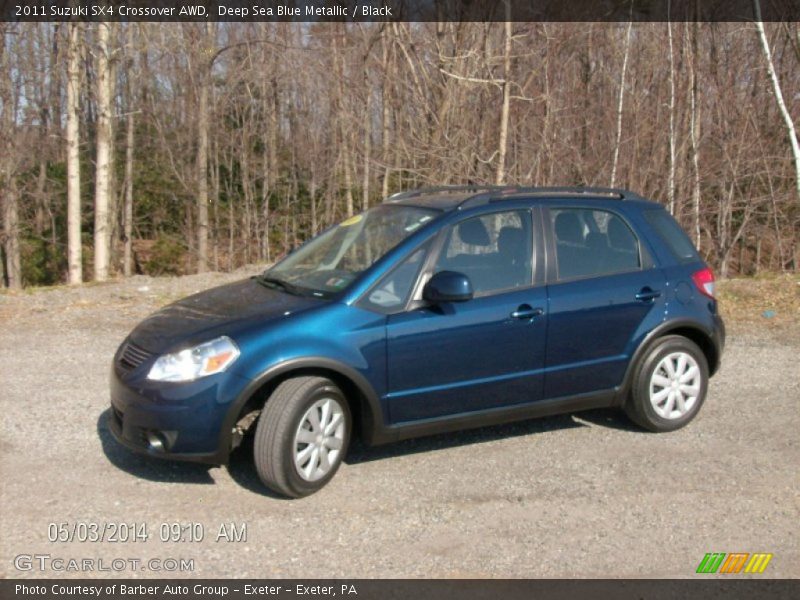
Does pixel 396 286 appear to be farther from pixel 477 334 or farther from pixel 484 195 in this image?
pixel 484 195

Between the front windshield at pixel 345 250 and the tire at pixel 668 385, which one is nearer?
the front windshield at pixel 345 250

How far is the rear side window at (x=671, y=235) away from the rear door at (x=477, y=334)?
3.75ft

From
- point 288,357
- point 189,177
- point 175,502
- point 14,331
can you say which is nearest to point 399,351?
point 288,357

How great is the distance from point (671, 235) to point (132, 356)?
395 cm

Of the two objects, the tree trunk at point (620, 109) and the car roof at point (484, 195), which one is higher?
the tree trunk at point (620, 109)

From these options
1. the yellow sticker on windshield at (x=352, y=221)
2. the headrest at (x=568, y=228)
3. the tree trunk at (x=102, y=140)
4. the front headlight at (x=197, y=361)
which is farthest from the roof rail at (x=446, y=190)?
the tree trunk at (x=102, y=140)

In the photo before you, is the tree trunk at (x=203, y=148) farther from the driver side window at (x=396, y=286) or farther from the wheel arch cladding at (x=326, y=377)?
the wheel arch cladding at (x=326, y=377)

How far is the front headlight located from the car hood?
61 mm

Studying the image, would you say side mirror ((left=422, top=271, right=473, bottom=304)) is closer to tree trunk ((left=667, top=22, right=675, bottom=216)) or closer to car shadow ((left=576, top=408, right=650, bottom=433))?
car shadow ((left=576, top=408, right=650, bottom=433))

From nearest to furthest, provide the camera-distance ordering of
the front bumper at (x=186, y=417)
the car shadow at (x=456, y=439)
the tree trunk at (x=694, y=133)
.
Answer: the front bumper at (x=186, y=417) < the car shadow at (x=456, y=439) < the tree trunk at (x=694, y=133)

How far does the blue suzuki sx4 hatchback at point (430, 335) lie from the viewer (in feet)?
16.1

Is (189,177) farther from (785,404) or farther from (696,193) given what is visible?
(785,404)

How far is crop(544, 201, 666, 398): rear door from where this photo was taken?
5793 mm

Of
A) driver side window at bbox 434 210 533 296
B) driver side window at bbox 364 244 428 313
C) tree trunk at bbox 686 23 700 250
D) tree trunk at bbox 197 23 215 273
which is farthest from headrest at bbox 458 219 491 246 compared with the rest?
tree trunk at bbox 197 23 215 273
